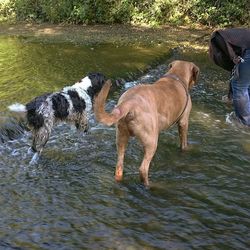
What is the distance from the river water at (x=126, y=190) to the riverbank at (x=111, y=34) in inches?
197

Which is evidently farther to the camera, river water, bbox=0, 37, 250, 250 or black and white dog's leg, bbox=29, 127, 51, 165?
black and white dog's leg, bbox=29, 127, 51, 165

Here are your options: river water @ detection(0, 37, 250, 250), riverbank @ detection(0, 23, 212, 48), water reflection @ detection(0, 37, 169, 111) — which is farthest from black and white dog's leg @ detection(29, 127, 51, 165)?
riverbank @ detection(0, 23, 212, 48)

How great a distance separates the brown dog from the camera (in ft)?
15.1

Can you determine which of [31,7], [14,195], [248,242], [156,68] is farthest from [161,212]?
[31,7]

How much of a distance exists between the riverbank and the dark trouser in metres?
6.04

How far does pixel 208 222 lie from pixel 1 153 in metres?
3.10

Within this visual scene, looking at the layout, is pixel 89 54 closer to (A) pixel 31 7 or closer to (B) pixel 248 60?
(B) pixel 248 60

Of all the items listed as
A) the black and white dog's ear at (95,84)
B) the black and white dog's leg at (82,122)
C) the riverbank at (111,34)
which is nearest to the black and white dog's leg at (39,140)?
the black and white dog's leg at (82,122)

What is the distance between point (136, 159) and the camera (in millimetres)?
5957

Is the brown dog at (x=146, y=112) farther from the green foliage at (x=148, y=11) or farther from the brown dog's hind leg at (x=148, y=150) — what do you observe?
the green foliage at (x=148, y=11)

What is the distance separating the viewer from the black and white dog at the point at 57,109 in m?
5.91

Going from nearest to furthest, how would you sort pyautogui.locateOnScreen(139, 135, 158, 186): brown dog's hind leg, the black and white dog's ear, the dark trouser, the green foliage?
1. pyautogui.locateOnScreen(139, 135, 158, 186): brown dog's hind leg
2. the dark trouser
3. the black and white dog's ear
4. the green foliage

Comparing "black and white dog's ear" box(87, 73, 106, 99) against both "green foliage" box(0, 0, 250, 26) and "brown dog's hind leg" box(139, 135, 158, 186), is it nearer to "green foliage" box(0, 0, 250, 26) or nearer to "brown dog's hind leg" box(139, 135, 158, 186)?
"brown dog's hind leg" box(139, 135, 158, 186)

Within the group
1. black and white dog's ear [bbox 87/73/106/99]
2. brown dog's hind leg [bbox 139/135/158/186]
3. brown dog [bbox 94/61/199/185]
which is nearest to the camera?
brown dog [bbox 94/61/199/185]
